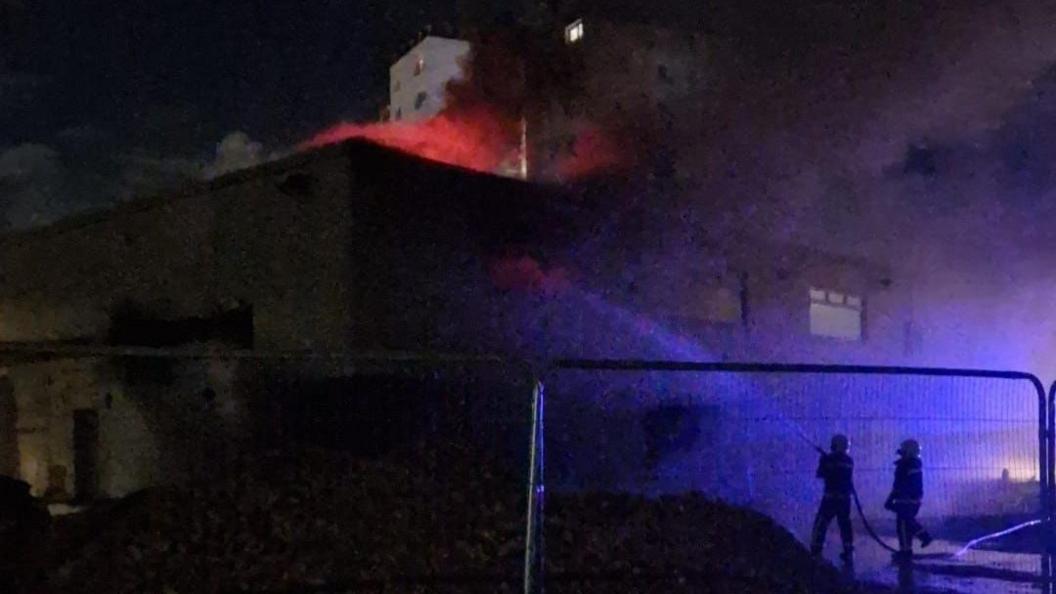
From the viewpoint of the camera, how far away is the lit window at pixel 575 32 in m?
A: 17.4

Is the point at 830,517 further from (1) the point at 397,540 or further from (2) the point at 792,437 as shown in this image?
(1) the point at 397,540

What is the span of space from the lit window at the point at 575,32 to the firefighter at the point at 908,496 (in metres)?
9.97

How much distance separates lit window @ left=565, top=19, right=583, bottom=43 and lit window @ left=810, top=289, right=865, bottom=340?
546 centimetres

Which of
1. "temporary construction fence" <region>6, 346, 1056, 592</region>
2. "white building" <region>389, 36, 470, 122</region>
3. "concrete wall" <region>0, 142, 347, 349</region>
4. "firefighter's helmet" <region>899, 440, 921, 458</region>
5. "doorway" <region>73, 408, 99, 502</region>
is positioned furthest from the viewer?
"white building" <region>389, 36, 470, 122</region>

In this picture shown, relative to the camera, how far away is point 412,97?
873 inches

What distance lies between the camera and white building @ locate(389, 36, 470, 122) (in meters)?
20.9

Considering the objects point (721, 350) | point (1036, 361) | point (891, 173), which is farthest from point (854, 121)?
point (1036, 361)

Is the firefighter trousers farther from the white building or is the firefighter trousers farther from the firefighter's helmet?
the white building

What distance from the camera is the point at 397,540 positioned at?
655 cm

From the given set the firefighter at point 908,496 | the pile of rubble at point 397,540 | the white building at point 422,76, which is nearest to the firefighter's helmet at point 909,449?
the firefighter at point 908,496

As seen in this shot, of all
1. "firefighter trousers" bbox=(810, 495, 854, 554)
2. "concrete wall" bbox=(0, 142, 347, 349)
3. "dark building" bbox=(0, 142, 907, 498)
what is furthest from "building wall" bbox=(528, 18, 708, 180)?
"firefighter trousers" bbox=(810, 495, 854, 554)

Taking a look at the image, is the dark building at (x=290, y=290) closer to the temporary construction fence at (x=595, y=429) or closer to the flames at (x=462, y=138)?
the temporary construction fence at (x=595, y=429)

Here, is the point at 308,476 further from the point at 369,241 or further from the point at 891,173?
the point at 891,173

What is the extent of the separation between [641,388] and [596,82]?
6.28 m
